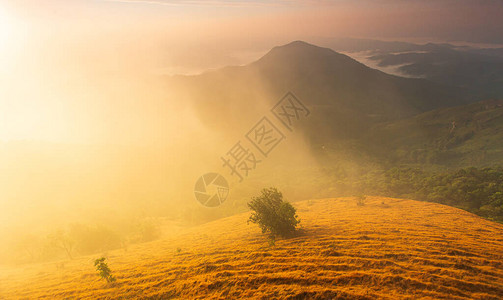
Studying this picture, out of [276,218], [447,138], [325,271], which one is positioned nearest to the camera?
[325,271]

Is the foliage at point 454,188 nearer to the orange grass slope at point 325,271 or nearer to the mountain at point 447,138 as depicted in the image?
the orange grass slope at point 325,271

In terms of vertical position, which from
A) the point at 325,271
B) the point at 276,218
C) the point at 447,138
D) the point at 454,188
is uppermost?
the point at 276,218

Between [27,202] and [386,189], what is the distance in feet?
427

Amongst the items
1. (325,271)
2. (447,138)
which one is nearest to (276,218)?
(325,271)

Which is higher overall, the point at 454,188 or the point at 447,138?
the point at 447,138

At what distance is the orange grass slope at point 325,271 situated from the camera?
9930mm

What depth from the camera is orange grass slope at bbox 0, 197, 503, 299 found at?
993 cm

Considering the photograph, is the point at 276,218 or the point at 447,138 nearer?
the point at 276,218

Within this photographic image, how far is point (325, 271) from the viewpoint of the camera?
11.4 metres

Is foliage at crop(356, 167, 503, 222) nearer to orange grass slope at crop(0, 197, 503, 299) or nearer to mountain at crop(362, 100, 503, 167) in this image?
orange grass slope at crop(0, 197, 503, 299)

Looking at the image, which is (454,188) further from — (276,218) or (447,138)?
(447,138)

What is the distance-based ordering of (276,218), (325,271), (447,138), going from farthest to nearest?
1. (447,138)
2. (276,218)
3. (325,271)

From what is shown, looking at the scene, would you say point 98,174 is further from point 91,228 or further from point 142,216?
point 91,228

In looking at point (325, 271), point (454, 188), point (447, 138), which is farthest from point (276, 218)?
point (447, 138)
